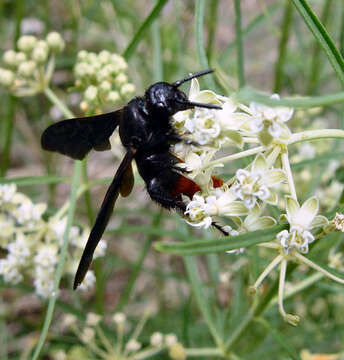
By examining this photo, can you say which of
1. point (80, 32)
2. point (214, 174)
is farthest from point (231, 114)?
point (80, 32)

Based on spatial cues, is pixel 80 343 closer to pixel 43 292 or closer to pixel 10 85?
pixel 43 292

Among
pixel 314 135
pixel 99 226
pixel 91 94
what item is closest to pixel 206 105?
pixel 314 135

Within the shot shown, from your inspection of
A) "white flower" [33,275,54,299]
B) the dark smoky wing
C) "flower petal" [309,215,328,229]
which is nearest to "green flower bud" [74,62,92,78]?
the dark smoky wing

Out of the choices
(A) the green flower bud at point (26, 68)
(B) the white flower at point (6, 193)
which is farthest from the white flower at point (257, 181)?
(A) the green flower bud at point (26, 68)

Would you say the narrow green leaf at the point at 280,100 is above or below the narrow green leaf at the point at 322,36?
below

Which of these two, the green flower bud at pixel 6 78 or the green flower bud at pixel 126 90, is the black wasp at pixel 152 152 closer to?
the green flower bud at pixel 126 90

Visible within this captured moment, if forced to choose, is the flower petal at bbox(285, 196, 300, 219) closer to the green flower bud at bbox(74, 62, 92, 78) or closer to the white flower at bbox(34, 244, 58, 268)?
the white flower at bbox(34, 244, 58, 268)

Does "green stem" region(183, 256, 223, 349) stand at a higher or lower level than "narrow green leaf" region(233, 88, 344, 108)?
lower
